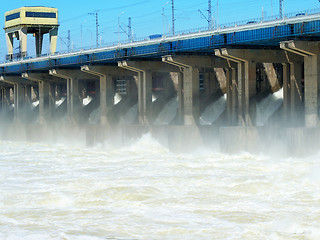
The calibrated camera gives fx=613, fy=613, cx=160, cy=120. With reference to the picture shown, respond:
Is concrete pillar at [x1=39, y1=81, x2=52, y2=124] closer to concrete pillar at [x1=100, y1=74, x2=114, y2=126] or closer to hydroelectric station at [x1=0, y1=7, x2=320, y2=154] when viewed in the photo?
hydroelectric station at [x1=0, y1=7, x2=320, y2=154]

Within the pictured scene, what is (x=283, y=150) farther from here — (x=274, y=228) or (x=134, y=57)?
(x=274, y=228)

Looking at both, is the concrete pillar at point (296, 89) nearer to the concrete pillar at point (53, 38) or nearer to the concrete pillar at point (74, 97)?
the concrete pillar at point (74, 97)

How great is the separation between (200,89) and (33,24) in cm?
3738

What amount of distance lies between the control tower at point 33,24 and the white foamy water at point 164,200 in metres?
53.8

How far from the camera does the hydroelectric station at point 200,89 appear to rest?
4472 centimetres

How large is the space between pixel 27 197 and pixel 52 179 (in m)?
7.25

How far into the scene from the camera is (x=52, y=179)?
3488 cm

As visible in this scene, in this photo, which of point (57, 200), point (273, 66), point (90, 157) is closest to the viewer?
point (57, 200)

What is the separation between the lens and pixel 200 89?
66.9 metres

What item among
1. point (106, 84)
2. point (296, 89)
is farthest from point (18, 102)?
point (296, 89)

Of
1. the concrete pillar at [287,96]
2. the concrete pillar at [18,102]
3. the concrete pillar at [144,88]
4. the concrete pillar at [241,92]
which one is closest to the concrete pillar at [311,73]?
the concrete pillar at [287,96]

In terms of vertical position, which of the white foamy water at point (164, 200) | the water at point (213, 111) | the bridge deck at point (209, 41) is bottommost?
the white foamy water at point (164, 200)

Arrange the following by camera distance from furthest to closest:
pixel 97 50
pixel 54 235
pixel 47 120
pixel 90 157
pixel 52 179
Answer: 1. pixel 47 120
2. pixel 97 50
3. pixel 90 157
4. pixel 52 179
5. pixel 54 235

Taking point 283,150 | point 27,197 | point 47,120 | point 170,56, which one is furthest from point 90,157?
point 47,120
